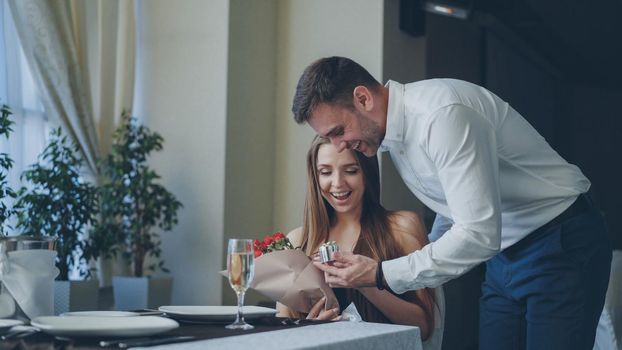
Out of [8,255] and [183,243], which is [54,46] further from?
[8,255]

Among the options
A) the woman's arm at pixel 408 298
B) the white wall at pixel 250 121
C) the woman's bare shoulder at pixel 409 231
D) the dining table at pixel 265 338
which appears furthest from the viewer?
the white wall at pixel 250 121

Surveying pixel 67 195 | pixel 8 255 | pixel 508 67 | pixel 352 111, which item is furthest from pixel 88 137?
pixel 8 255

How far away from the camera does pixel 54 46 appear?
3951 mm

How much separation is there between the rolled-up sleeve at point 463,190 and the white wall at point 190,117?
2433mm

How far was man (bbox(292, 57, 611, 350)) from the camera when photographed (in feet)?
5.65

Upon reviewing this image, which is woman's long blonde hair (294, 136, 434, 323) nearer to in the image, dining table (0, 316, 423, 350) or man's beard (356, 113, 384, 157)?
man's beard (356, 113, 384, 157)

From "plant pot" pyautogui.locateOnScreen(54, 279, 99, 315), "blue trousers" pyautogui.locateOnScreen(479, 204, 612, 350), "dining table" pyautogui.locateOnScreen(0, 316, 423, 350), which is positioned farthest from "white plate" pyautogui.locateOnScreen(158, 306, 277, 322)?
"plant pot" pyautogui.locateOnScreen(54, 279, 99, 315)

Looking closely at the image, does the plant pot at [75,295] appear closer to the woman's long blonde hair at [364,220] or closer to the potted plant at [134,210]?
the potted plant at [134,210]

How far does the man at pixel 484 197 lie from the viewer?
67.8 inches

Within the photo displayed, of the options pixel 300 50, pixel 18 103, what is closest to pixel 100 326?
pixel 18 103

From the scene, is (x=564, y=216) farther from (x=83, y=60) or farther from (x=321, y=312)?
(x=83, y=60)

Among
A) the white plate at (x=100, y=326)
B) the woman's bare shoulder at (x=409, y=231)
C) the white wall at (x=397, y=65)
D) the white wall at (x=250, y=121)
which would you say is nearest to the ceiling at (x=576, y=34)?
the white wall at (x=397, y=65)

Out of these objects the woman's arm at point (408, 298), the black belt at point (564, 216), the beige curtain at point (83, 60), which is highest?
the beige curtain at point (83, 60)

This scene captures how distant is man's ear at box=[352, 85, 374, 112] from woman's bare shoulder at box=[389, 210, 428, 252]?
1.96ft
